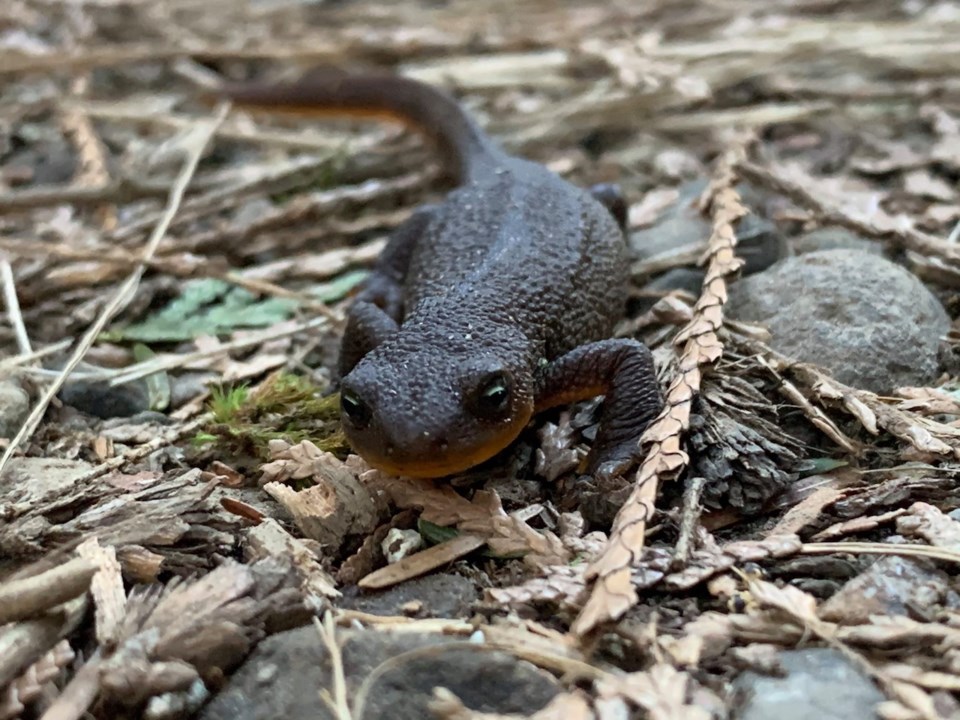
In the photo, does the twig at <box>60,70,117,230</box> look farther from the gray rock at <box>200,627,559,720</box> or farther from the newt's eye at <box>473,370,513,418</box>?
the gray rock at <box>200,627,559,720</box>

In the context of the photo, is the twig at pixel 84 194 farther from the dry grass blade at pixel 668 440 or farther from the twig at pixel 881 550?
the twig at pixel 881 550

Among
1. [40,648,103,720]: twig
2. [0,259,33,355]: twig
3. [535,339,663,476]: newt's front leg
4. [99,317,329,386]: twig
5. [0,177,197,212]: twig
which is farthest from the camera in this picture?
[0,177,197,212]: twig

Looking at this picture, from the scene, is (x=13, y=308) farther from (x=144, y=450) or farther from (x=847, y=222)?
(x=847, y=222)

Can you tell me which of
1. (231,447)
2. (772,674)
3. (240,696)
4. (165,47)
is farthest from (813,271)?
(165,47)

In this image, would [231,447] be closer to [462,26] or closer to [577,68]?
[577,68]

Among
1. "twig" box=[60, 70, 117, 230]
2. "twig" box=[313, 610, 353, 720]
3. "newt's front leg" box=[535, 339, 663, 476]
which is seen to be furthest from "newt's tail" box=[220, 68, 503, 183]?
"twig" box=[313, 610, 353, 720]

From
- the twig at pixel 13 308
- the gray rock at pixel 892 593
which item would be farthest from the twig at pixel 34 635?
the gray rock at pixel 892 593

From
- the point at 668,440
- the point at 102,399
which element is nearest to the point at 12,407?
the point at 102,399
